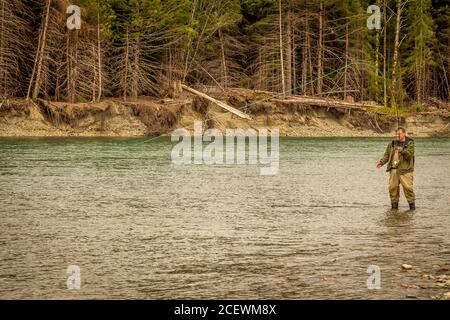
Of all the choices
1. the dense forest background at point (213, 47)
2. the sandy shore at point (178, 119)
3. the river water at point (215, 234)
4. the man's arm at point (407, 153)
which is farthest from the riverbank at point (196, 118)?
the man's arm at point (407, 153)

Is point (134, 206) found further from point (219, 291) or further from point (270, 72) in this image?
point (270, 72)

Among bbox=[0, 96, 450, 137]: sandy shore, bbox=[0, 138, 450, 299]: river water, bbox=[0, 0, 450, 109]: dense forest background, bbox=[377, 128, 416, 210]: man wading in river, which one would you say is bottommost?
bbox=[0, 138, 450, 299]: river water

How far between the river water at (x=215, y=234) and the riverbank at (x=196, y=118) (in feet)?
75.2

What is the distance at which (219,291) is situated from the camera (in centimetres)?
938

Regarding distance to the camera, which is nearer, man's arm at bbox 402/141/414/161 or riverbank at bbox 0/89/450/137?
man's arm at bbox 402/141/414/161

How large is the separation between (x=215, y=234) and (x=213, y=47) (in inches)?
1885

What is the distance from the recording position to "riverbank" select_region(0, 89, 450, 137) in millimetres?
47500

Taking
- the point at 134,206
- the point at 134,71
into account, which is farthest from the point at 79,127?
the point at 134,206

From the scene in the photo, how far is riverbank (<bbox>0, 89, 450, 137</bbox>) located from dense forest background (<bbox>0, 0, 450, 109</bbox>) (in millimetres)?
1891

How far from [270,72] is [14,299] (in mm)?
52183

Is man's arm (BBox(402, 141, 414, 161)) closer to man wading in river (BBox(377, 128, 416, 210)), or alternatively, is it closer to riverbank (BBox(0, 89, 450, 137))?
man wading in river (BBox(377, 128, 416, 210))

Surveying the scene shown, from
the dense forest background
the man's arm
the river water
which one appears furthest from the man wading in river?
the dense forest background

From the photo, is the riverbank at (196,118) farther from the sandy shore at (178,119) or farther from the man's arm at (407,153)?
the man's arm at (407,153)

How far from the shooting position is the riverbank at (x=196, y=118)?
156 ft
